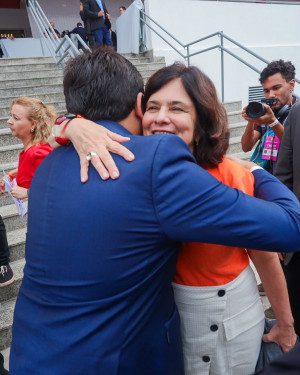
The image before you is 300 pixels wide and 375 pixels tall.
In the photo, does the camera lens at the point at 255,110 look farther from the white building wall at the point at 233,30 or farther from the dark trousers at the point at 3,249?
the white building wall at the point at 233,30

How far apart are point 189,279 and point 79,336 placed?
397mm

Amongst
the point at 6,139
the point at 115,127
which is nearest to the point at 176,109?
the point at 115,127

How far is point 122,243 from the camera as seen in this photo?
0.72 m

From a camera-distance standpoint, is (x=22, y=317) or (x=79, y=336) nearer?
(x=79, y=336)

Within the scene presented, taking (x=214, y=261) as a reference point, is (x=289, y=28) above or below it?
above

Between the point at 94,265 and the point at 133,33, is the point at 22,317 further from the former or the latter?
the point at 133,33

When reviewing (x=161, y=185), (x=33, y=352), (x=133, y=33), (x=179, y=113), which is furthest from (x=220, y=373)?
(x=133, y=33)

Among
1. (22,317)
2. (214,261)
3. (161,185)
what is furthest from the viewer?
(214,261)

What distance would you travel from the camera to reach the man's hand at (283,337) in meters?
1.06

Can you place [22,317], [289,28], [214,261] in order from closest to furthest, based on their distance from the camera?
[22,317] < [214,261] < [289,28]

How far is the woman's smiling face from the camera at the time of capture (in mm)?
992

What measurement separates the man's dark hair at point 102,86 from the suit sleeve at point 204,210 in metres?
0.28

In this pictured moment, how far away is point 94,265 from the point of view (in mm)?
728

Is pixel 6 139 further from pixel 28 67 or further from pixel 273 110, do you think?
pixel 273 110
